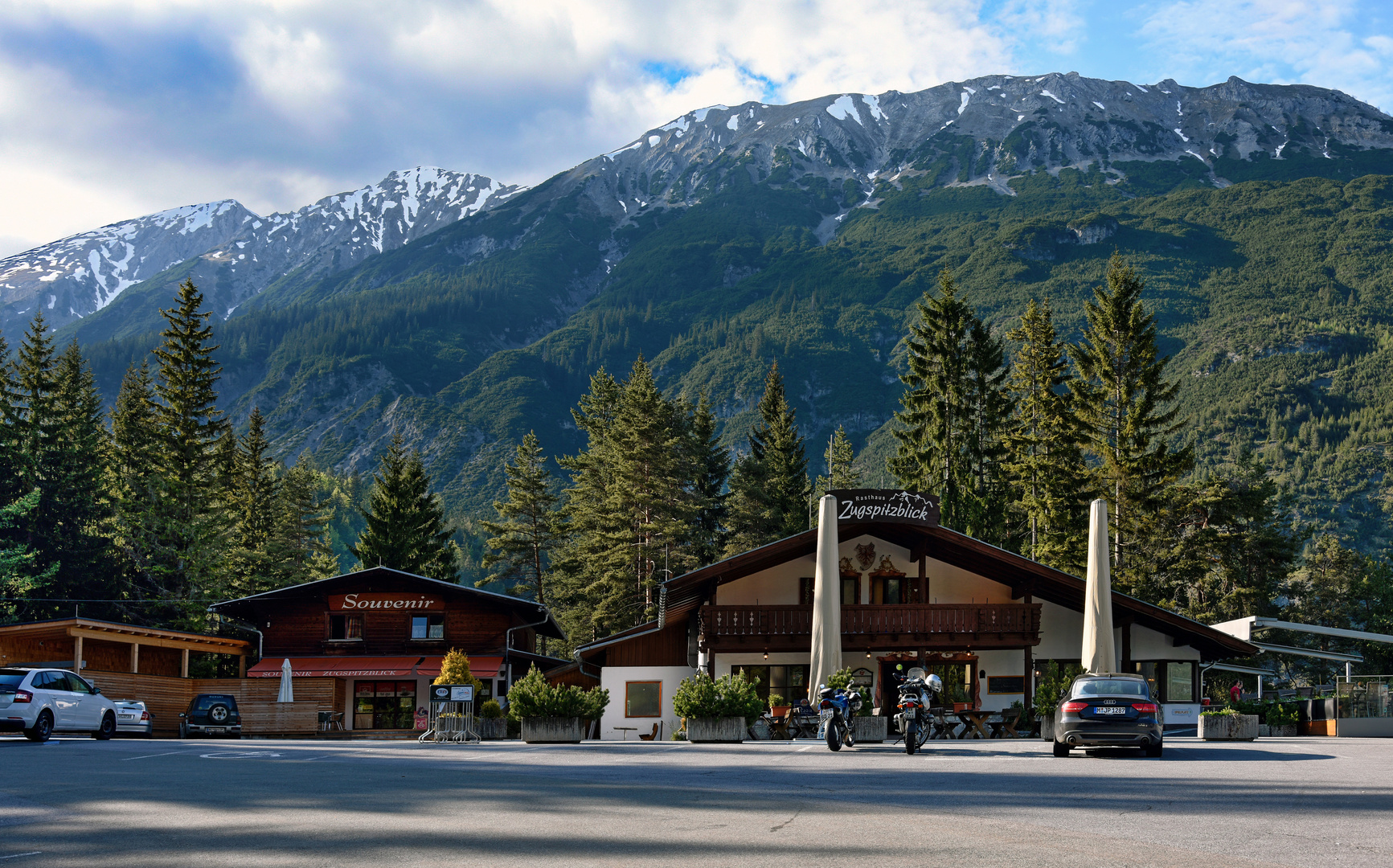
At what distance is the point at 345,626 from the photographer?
45.8 metres

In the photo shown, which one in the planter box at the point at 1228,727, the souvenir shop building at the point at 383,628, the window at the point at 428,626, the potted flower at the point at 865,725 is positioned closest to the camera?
the potted flower at the point at 865,725

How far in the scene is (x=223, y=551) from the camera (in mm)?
54688

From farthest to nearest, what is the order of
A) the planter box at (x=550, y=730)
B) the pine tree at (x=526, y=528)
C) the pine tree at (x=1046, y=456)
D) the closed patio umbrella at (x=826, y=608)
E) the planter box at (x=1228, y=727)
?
the pine tree at (x=526, y=528) < the pine tree at (x=1046, y=456) < the planter box at (x=550, y=730) < the closed patio umbrella at (x=826, y=608) < the planter box at (x=1228, y=727)

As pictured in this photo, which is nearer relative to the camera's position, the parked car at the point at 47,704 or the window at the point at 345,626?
the parked car at the point at 47,704

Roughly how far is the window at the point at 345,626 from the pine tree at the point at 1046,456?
2772 centimetres

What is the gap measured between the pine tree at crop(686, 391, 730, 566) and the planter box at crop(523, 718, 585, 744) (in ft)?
103

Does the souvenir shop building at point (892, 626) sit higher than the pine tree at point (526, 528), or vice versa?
the pine tree at point (526, 528)

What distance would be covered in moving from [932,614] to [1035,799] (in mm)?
22501

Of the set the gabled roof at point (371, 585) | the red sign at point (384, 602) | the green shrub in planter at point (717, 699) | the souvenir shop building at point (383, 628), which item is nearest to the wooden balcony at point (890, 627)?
the green shrub in planter at point (717, 699)

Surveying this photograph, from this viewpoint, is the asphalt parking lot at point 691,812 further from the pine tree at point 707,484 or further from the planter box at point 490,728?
the pine tree at point 707,484

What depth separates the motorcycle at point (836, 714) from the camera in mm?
21500

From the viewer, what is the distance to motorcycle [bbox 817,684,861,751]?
21500mm

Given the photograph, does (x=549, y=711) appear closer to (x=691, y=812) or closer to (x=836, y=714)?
(x=836, y=714)

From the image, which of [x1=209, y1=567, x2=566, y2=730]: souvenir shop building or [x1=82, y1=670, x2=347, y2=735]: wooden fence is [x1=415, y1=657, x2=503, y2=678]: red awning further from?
[x1=82, y1=670, x2=347, y2=735]: wooden fence
